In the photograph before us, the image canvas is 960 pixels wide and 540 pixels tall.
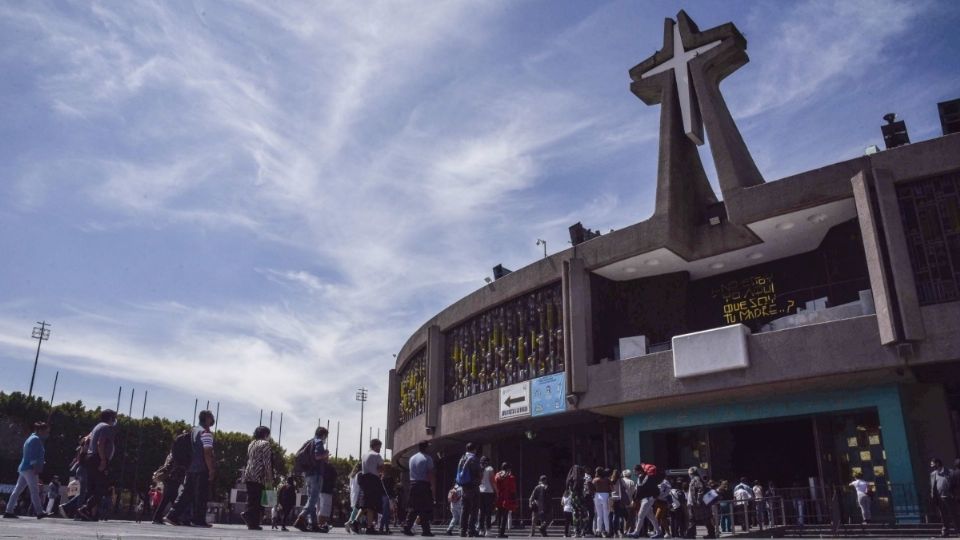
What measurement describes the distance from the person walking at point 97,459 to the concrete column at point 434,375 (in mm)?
18027

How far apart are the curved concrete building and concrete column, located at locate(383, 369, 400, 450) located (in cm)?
898

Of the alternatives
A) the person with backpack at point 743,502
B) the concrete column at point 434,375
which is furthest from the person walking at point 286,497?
the concrete column at point 434,375

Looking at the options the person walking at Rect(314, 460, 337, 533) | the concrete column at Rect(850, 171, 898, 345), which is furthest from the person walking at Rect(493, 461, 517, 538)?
the concrete column at Rect(850, 171, 898, 345)

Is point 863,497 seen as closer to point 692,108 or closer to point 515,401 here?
point 515,401

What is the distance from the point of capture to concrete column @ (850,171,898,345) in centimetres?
1715

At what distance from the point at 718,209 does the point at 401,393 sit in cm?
2070

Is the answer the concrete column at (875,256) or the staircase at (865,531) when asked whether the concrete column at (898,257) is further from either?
the staircase at (865,531)

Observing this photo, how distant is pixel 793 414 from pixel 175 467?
1612cm

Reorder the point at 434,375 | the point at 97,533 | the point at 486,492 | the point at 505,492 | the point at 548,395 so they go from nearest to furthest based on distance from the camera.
Result: the point at 97,533, the point at 486,492, the point at 505,492, the point at 548,395, the point at 434,375

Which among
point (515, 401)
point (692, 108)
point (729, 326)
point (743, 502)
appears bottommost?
point (743, 502)

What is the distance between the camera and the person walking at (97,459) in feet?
37.8

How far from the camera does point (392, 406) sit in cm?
3900

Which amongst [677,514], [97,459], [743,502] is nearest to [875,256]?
[743,502]

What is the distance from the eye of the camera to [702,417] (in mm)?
21578
